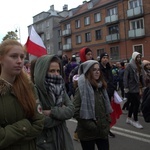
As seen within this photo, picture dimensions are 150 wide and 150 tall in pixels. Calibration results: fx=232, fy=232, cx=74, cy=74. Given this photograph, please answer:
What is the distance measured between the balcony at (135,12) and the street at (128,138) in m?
27.7

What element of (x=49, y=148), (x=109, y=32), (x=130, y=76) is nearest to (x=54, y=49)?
(x=109, y=32)

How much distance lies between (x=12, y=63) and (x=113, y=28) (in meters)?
35.0

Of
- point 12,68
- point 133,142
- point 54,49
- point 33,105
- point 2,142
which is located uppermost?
point 54,49

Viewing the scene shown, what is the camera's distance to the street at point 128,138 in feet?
15.2

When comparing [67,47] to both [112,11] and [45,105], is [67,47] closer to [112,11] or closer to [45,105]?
[112,11]

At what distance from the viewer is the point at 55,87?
2.53 meters

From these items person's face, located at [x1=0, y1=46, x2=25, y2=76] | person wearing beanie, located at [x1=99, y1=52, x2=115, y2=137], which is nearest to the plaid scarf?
person's face, located at [x1=0, y1=46, x2=25, y2=76]

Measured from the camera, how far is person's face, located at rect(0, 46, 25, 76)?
6.63 ft

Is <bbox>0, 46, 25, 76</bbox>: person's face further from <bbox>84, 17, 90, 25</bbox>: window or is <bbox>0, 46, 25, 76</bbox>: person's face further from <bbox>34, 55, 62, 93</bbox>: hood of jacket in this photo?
<bbox>84, 17, 90, 25</bbox>: window

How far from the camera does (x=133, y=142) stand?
16.0 feet

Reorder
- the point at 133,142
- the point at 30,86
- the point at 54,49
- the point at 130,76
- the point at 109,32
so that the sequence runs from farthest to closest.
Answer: the point at 54,49 < the point at 109,32 < the point at 130,76 < the point at 133,142 < the point at 30,86

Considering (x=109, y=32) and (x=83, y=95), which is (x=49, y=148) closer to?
(x=83, y=95)

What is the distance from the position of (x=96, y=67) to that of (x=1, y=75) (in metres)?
1.74

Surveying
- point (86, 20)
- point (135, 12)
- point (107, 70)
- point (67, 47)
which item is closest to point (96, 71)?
point (107, 70)
